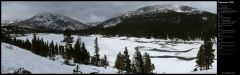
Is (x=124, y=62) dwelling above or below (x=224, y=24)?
below

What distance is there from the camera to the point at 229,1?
412 inches

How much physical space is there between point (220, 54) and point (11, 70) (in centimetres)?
2836

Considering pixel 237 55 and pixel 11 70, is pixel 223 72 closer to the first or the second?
pixel 237 55

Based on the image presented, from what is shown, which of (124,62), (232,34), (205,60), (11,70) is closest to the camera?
(232,34)

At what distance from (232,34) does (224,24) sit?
1.34 feet

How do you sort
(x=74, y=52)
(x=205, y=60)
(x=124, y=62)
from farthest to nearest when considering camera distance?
(x=74, y=52), (x=124, y=62), (x=205, y=60)

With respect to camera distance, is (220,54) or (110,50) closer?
(220,54)

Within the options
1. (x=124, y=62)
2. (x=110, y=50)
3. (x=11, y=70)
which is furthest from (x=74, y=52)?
(x=110, y=50)

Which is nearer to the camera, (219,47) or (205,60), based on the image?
(219,47)

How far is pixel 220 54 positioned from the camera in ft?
34.5

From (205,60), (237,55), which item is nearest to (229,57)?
(237,55)

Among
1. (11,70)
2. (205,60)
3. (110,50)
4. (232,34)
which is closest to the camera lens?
(232,34)

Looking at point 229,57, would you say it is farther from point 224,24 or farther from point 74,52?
point 74,52

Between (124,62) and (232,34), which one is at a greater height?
(232,34)
